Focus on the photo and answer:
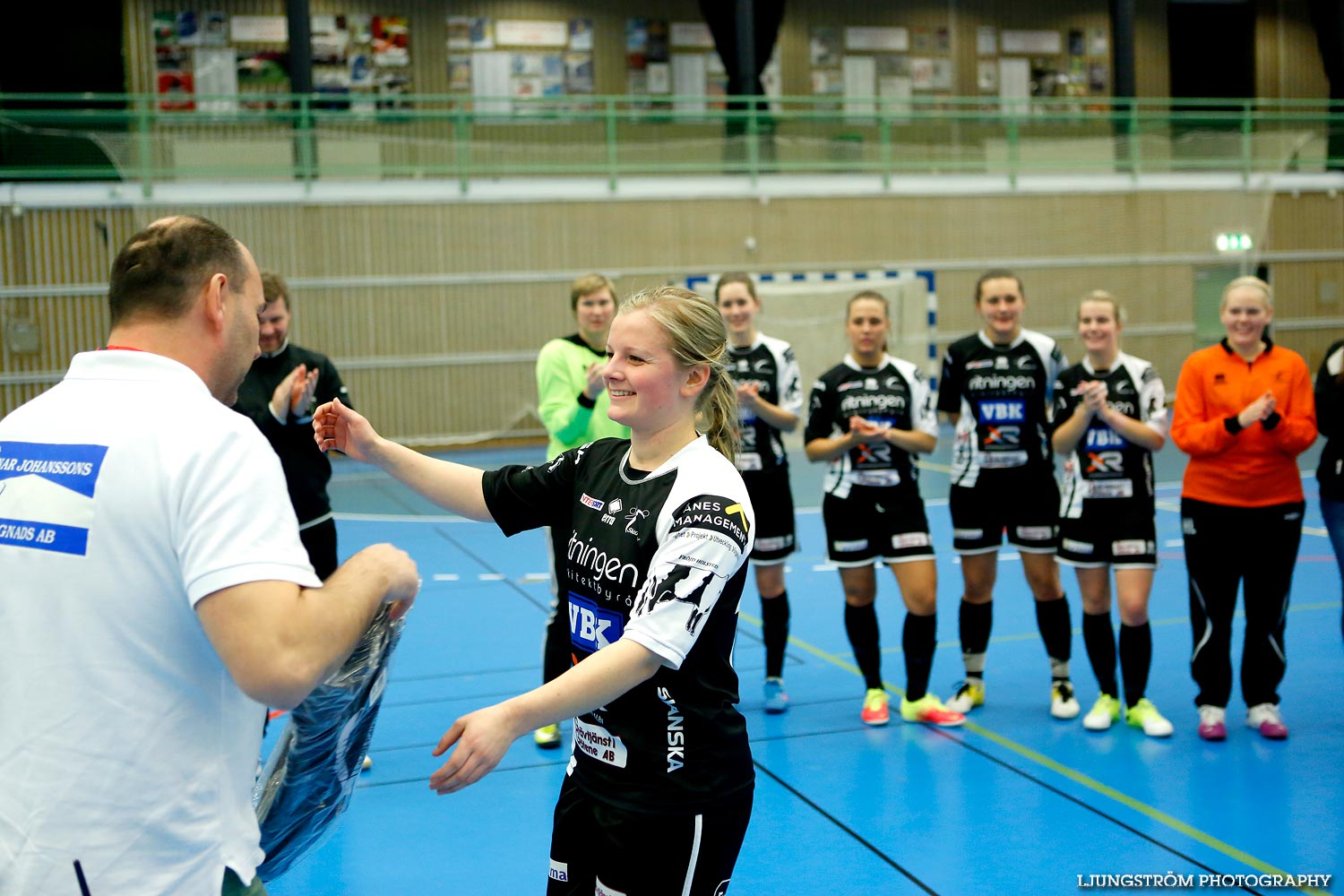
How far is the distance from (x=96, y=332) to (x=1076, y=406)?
14964 mm

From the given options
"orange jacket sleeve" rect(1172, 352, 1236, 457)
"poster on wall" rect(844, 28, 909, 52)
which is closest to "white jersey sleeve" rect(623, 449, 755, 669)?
"orange jacket sleeve" rect(1172, 352, 1236, 457)

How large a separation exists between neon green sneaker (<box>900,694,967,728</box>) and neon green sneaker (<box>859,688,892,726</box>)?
94mm

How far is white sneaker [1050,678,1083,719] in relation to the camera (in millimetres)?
5453

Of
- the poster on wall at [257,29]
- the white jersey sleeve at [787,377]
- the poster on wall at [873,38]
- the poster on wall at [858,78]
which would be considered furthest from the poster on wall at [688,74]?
the white jersey sleeve at [787,377]

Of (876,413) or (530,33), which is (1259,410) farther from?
(530,33)

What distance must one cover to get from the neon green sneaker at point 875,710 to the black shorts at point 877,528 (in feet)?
2.05

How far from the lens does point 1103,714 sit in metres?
5.31

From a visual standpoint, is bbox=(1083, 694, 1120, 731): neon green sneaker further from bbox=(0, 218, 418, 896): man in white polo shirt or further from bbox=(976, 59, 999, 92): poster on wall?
bbox=(976, 59, 999, 92): poster on wall

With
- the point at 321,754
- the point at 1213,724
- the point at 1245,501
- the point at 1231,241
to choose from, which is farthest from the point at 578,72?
the point at 321,754

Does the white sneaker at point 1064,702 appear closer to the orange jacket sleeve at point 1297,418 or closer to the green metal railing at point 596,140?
the orange jacket sleeve at point 1297,418

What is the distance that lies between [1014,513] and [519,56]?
59.5 feet

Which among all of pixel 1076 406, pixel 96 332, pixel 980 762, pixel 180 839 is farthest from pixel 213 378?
pixel 96 332

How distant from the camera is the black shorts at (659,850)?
2289mm

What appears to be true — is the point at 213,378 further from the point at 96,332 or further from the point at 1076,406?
the point at 96,332
